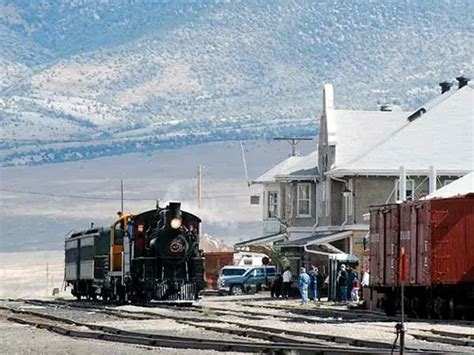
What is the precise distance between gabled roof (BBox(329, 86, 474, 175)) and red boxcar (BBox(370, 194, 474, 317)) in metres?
27.3

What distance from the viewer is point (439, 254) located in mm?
46812

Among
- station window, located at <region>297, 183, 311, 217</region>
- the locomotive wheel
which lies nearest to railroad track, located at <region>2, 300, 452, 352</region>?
the locomotive wheel

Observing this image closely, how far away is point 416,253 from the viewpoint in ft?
159

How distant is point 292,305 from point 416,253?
14765mm

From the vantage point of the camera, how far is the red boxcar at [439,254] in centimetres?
4650

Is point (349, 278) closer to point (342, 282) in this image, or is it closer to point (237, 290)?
point (342, 282)

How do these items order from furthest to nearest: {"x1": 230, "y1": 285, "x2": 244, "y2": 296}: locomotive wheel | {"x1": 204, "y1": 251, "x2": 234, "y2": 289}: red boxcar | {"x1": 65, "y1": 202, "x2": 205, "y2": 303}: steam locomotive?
{"x1": 204, "y1": 251, "x2": 234, "y2": 289}: red boxcar → {"x1": 230, "y1": 285, "x2": 244, "y2": 296}: locomotive wheel → {"x1": 65, "y1": 202, "x2": 205, "y2": 303}: steam locomotive

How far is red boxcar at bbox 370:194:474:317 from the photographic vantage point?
46500mm

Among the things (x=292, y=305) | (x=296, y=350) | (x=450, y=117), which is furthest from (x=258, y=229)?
(x=296, y=350)

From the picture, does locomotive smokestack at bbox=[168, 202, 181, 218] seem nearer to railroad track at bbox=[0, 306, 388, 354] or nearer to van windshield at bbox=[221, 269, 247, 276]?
railroad track at bbox=[0, 306, 388, 354]

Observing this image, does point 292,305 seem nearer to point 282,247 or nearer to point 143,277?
point 143,277

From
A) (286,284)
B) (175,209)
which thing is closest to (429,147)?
(286,284)

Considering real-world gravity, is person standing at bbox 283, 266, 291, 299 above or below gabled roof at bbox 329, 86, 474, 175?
below

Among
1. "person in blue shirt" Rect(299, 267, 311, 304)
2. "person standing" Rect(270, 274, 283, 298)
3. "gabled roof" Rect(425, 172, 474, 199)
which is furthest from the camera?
"person standing" Rect(270, 274, 283, 298)
